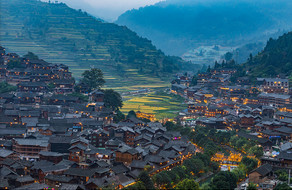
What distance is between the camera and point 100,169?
36375 mm

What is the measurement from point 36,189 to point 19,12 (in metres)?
115

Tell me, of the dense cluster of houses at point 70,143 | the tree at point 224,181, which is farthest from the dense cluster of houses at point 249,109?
the dense cluster of houses at point 70,143

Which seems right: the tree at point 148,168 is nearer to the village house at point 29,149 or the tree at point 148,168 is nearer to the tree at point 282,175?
the village house at point 29,149

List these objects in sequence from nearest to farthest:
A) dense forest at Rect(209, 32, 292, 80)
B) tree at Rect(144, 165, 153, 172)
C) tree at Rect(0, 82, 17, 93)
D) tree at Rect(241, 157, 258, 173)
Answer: tree at Rect(144, 165, 153, 172) → tree at Rect(241, 157, 258, 173) → tree at Rect(0, 82, 17, 93) → dense forest at Rect(209, 32, 292, 80)

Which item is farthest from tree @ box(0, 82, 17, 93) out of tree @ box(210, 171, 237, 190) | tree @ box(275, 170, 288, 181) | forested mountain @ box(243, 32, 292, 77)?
forested mountain @ box(243, 32, 292, 77)

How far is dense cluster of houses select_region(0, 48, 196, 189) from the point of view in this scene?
35344mm

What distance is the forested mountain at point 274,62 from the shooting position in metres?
82.6

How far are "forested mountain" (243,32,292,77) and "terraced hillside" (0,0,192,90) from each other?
78.2ft

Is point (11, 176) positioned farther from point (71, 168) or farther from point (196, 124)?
point (196, 124)

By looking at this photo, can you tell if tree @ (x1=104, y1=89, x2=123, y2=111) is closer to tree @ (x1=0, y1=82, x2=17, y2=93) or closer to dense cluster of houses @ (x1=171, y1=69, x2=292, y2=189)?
dense cluster of houses @ (x1=171, y1=69, x2=292, y2=189)

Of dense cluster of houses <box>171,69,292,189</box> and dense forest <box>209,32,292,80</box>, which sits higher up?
dense forest <box>209,32,292,80</box>

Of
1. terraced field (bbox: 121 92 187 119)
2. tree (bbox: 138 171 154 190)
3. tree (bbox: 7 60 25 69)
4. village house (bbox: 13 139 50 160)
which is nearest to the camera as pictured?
tree (bbox: 138 171 154 190)

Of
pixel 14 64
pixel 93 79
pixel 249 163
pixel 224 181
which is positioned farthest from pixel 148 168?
pixel 14 64

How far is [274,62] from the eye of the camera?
8512cm
